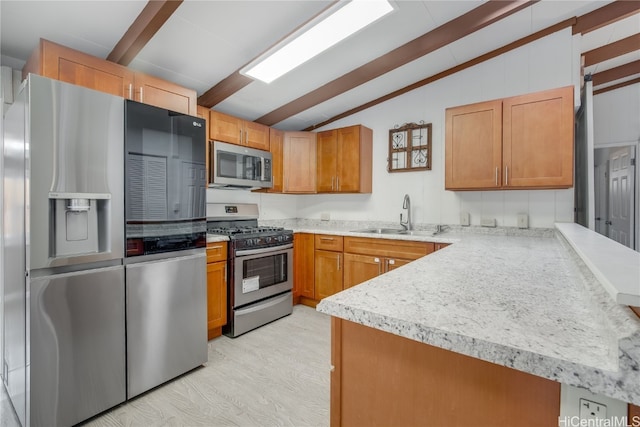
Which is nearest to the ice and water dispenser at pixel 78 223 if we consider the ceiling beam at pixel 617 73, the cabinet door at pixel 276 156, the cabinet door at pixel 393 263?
the cabinet door at pixel 276 156

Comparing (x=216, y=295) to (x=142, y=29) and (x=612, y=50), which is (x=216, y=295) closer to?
(x=142, y=29)

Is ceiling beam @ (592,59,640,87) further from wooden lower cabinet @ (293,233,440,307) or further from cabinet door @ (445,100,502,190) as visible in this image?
wooden lower cabinet @ (293,233,440,307)

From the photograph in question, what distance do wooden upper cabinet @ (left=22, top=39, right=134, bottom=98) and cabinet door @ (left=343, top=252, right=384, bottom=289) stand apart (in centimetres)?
242

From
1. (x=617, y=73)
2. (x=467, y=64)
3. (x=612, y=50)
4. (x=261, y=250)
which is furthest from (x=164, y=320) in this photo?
(x=617, y=73)

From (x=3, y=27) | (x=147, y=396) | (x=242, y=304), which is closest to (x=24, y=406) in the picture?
(x=147, y=396)

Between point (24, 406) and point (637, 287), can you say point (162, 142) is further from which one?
point (637, 287)

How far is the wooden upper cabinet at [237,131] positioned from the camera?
2.97 metres

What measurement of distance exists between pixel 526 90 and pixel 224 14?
272cm

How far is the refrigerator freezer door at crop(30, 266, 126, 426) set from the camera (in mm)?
1481

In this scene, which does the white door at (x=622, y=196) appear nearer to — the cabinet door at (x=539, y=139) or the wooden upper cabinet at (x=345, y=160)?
the cabinet door at (x=539, y=139)

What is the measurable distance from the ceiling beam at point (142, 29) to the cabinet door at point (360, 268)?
8.20 ft

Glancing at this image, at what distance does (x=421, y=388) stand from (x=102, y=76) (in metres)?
2.57

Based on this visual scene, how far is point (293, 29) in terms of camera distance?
222 cm

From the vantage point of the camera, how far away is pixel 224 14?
6.54ft
